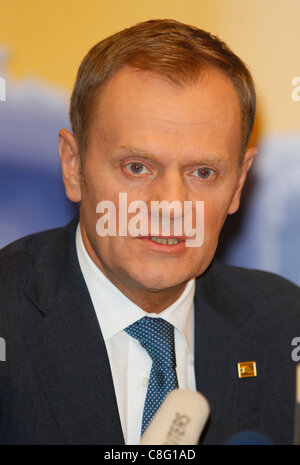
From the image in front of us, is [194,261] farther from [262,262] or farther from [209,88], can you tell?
[262,262]

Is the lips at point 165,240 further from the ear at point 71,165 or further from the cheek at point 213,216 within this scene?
the ear at point 71,165

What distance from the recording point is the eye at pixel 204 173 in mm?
2148

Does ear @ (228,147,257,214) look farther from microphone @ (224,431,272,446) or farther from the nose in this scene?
microphone @ (224,431,272,446)

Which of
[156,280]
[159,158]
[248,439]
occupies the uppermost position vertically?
[159,158]

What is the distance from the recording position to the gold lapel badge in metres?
2.37

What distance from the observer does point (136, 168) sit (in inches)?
83.1

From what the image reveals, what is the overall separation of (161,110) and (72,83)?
32.9 inches

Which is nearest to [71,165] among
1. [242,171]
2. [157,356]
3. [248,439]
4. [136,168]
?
[136,168]

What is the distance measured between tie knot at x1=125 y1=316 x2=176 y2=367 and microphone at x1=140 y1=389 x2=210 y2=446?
24.6 inches

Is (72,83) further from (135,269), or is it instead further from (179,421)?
(179,421)

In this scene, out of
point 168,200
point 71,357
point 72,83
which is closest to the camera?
point 168,200

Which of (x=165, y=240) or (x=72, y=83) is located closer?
(x=165, y=240)

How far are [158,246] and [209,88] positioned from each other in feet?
1.83

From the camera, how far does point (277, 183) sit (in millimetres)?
2971
